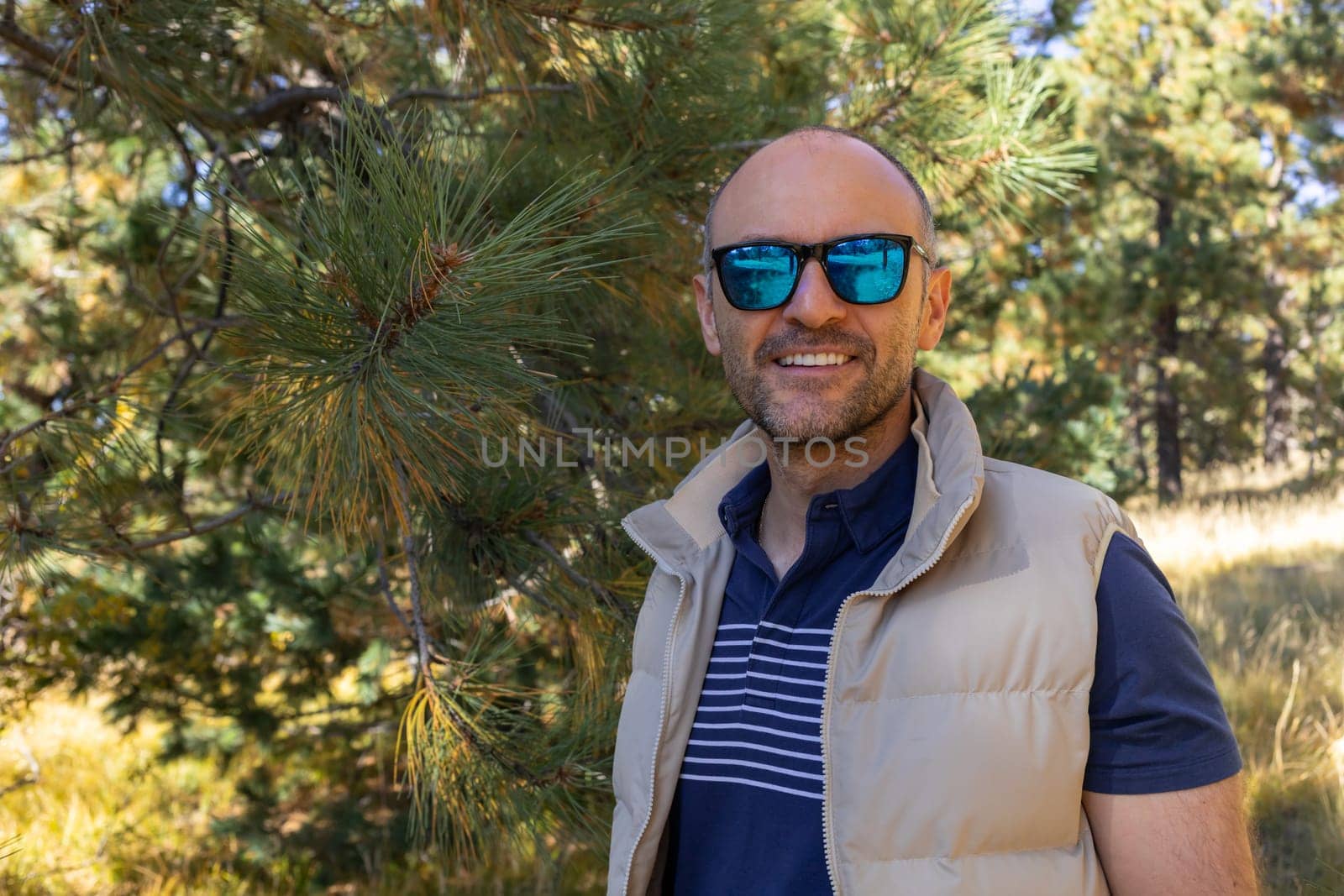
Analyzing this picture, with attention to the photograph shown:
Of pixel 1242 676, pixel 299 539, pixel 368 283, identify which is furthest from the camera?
pixel 299 539

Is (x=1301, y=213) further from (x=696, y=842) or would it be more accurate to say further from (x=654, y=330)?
(x=696, y=842)

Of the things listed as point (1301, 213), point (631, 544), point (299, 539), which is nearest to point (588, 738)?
point (631, 544)

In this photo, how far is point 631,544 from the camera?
2182 millimetres

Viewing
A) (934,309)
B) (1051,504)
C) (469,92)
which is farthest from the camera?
(469,92)

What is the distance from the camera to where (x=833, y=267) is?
1392 mm

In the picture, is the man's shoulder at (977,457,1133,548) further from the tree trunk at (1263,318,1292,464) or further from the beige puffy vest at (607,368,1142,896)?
the tree trunk at (1263,318,1292,464)

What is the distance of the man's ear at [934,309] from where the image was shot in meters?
1.51

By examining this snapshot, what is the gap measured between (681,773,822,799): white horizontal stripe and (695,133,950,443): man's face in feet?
1.52

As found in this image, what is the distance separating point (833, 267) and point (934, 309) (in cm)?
25

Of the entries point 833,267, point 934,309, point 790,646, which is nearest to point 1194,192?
point 934,309

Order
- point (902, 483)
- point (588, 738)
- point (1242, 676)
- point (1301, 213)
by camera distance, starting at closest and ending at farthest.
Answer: point (902, 483) → point (588, 738) → point (1242, 676) → point (1301, 213)

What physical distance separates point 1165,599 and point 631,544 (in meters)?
1.26

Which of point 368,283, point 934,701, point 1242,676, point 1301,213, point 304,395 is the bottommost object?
point 1242,676

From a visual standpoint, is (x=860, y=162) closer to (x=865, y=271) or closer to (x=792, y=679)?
(x=865, y=271)
